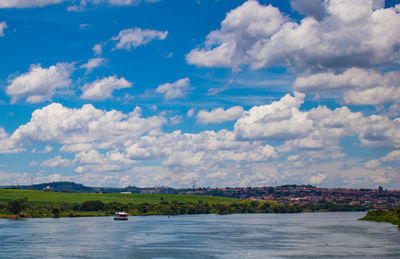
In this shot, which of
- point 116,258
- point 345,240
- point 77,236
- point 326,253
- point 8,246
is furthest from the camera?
point 77,236

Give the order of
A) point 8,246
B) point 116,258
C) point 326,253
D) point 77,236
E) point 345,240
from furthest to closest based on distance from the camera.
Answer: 1. point 77,236
2. point 345,240
3. point 8,246
4. point 326,253
5. point 116,258

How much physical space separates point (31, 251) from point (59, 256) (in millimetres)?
8646

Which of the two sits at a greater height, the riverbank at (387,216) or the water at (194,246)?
the riverbank at (387,216)

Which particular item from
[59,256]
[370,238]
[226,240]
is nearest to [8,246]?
[59,256]

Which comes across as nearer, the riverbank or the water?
the water

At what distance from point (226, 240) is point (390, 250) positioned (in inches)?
1366

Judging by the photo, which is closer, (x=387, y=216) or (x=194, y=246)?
(x=194, y=246)

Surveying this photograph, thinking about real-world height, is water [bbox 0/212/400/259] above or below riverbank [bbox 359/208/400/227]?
below

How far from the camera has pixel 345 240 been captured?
107m

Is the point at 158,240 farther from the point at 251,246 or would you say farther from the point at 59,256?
the point at 59,256

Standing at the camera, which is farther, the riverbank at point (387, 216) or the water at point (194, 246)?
the riverbank at point (387, 216)

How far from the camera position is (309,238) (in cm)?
11338

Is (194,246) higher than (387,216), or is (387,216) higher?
(387,216)

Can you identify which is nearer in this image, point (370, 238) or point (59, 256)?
point (59, 256)
